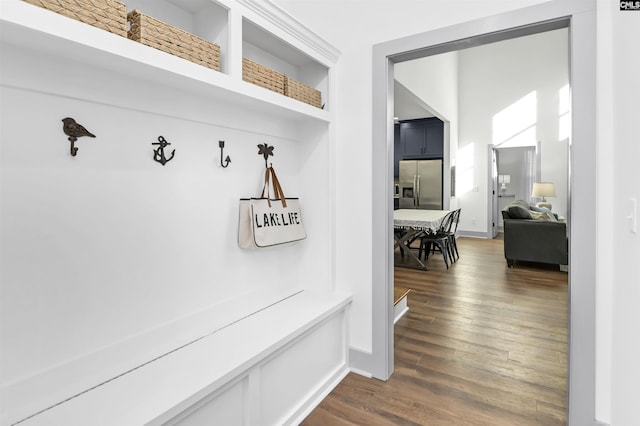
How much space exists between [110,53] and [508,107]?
8.56m

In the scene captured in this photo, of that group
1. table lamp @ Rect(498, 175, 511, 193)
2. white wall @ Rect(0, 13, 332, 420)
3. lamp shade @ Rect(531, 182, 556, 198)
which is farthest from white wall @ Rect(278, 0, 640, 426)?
table lamp @ Rect(498, 175, 511, 193)

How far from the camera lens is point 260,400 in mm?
1591

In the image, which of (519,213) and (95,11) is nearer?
(95,11)

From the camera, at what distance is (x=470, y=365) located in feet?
7.76

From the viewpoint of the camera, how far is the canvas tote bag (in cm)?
190

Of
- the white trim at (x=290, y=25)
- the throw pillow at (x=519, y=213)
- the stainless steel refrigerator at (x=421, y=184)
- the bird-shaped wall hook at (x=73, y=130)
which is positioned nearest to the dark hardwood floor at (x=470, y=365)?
the throw pillow at (x=519, y=213)

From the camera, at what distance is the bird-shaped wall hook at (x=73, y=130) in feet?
3.94

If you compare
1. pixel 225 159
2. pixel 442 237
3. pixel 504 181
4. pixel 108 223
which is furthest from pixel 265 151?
pixel 504 181

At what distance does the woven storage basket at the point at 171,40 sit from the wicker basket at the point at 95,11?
0.23 ft

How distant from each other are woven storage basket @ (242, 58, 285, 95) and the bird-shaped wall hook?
75 cm
